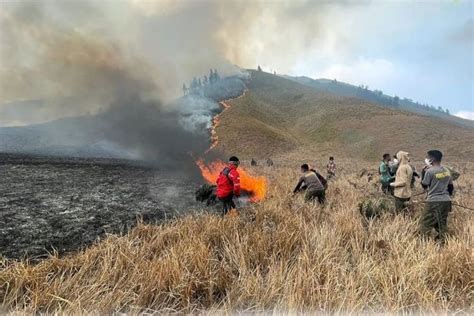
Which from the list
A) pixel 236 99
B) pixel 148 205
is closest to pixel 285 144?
pixel 236 99

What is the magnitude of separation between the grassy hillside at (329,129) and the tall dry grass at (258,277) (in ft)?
228

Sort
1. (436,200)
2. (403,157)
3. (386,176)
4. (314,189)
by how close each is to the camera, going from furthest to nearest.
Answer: (386,176) → (314,189) → (403,157) → (436,200)

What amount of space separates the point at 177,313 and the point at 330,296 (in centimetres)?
205

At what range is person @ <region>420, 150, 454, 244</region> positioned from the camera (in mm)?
8297

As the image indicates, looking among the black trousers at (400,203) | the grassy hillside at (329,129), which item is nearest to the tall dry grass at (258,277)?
the black trousers at (400,203)

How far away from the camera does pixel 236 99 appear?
5187 inches

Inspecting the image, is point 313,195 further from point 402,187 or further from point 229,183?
point 402,187

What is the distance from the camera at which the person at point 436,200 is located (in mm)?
8297

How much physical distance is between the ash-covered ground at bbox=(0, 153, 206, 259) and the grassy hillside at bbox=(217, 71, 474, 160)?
5833cm

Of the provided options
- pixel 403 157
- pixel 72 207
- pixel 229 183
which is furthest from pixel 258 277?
pixel 72 207

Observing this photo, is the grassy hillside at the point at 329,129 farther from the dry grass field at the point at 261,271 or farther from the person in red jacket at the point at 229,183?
the dry grass field at the point at 261,271

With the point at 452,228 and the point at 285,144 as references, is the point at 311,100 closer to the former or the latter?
the point at 285,144

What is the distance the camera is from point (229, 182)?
40.1ft

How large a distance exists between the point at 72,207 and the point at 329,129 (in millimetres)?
100495
